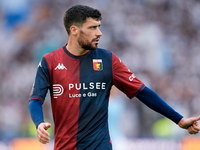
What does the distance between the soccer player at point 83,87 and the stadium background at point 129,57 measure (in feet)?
14.6

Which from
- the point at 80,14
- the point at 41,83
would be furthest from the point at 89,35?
the point at 41,83

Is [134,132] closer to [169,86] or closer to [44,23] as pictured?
[169,86]

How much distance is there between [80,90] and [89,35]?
0.55m

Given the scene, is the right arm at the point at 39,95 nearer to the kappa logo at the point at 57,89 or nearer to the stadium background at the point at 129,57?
the kappa logo at the point at 57,89

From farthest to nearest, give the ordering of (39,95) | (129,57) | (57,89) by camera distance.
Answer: (129,57) < (57,89) < (39,95)

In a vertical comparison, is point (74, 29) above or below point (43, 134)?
above

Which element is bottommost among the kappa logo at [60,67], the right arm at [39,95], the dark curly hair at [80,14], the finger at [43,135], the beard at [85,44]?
the finger at [43,135]

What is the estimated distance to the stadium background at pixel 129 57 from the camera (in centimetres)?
757

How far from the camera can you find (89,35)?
3.10 meters

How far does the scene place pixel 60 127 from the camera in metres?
2.99

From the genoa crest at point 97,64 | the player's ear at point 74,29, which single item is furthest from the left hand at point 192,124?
the player's ear at point 74,29

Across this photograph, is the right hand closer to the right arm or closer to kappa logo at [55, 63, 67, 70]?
the right arm

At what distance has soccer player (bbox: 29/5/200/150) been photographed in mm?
2947

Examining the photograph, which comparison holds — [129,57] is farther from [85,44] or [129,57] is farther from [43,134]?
[43,134]
